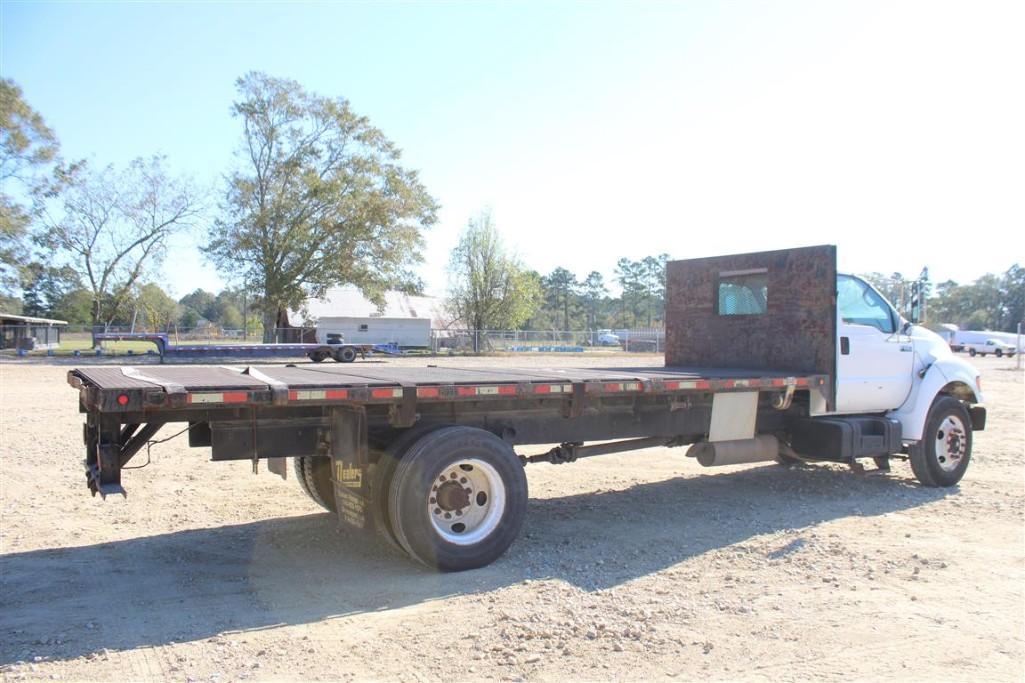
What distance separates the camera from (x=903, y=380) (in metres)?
9.10

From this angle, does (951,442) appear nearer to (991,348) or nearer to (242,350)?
(242,350)

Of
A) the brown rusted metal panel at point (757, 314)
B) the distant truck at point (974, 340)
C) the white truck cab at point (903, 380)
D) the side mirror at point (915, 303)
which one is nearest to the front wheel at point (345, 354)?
the brown rusted metal panel at point (757, 314)

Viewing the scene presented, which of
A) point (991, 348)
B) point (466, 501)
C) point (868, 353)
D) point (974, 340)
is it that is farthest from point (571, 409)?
point (974, 340)

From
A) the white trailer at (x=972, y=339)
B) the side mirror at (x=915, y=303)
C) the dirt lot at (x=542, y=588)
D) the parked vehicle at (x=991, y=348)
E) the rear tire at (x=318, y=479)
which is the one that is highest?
the side mirror at (x=915, y=303)

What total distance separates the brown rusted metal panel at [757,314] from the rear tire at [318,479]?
492cm

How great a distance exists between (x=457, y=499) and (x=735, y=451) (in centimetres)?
345

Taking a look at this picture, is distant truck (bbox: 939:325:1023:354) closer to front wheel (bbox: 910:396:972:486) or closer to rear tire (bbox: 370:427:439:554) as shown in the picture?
front wheel (bbox: 910:396:972:486)

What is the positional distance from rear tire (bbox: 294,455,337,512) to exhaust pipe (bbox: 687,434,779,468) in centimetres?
360

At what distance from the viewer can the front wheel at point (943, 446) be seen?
9.04 metres

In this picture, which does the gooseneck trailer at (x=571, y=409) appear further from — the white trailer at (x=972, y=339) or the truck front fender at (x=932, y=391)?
the white trailer at (x=972, y=339)

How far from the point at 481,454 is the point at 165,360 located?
30.8 metres

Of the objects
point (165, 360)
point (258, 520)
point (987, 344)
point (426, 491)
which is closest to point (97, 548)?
point (258, 520)

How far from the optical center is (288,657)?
428 cm

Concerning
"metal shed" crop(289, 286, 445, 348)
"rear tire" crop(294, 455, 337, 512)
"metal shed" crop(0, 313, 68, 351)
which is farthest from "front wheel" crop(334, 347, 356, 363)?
"rear tire" crop(294, 455, 337, 512)
